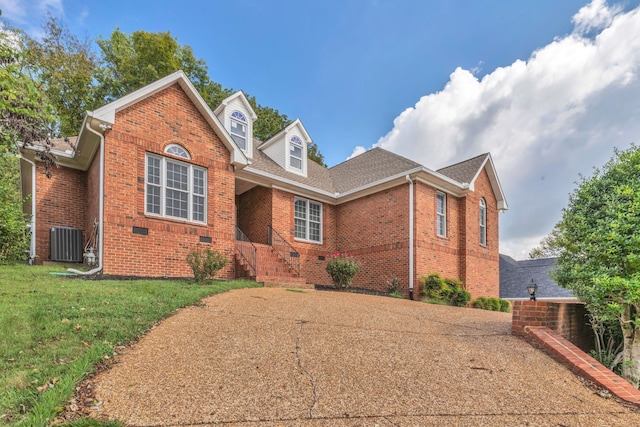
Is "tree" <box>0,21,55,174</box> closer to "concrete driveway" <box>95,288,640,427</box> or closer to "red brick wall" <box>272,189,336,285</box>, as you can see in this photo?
"concrete driveway" <box>95,288,640,427</box>

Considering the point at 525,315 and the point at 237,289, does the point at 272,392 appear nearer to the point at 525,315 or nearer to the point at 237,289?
the point at 525,315

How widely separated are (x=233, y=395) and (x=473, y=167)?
15.4 metres

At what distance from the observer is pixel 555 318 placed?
5.78 m

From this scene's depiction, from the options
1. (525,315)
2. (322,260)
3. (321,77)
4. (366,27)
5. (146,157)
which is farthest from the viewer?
(321,77)

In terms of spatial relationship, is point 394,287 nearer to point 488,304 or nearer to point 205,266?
point 488,304

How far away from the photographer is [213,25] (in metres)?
13.7

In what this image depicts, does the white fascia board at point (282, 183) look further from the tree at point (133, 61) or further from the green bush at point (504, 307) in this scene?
the tree at point (133, 61)

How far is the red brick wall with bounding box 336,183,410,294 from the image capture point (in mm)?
13547

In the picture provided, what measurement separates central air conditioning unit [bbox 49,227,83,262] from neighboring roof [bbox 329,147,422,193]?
34.1 feet

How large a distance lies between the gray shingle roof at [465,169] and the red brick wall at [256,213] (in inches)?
333

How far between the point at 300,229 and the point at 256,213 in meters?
2.02

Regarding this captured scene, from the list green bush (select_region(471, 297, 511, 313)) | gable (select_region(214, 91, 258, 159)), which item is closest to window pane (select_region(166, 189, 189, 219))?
gable (select_region(214, 91, 258, 159))

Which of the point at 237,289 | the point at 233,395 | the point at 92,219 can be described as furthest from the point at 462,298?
the point at 92,219

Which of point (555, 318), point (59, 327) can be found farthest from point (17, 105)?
point (555, 318)
